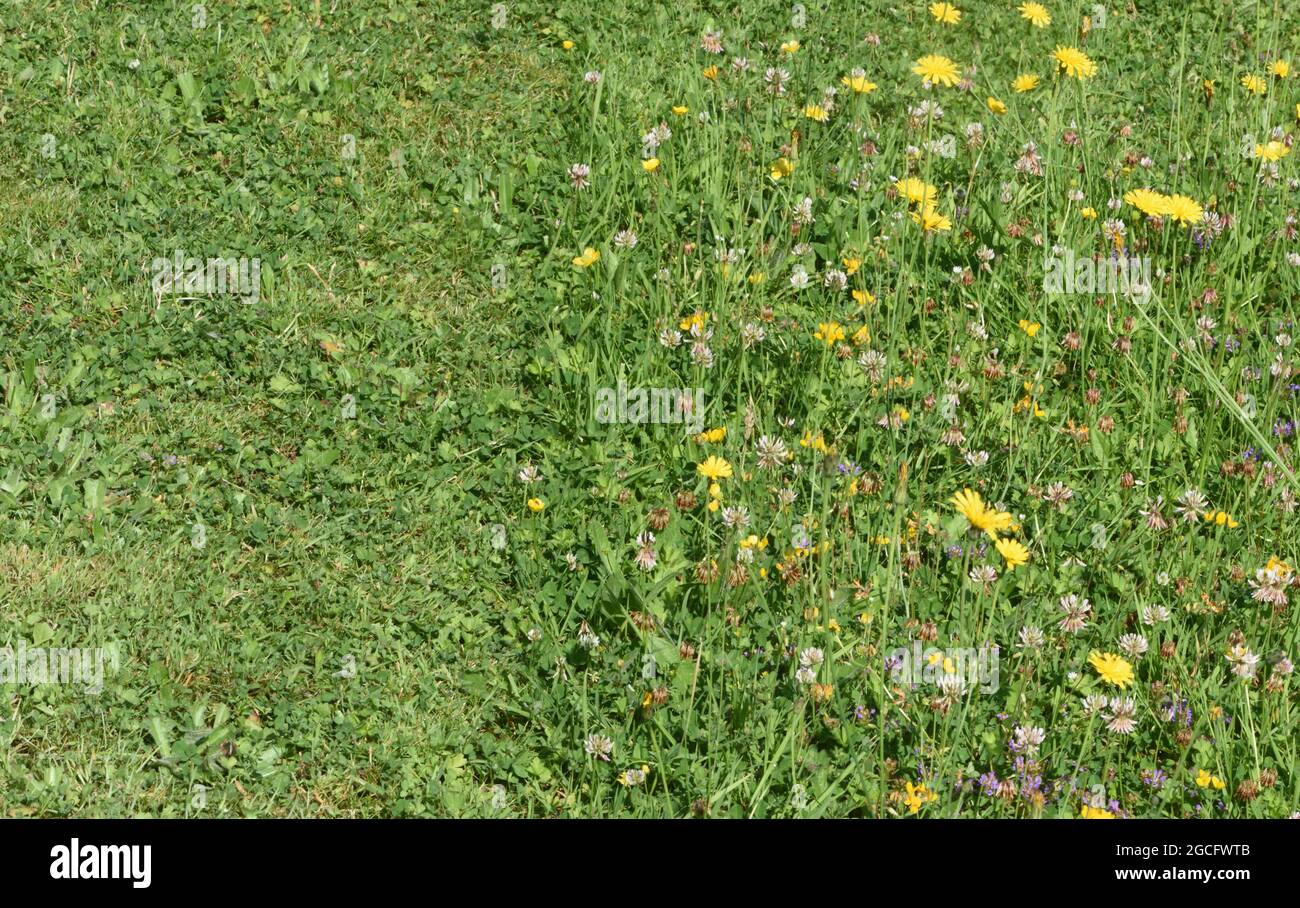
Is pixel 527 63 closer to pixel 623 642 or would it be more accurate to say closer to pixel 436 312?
pixel 436 312

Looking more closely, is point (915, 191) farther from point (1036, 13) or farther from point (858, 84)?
point (1036, 13)

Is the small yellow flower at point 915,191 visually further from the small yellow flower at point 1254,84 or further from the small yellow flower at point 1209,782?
the small yellow flower at point 1209,782

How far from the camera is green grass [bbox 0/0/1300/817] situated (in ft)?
12.7

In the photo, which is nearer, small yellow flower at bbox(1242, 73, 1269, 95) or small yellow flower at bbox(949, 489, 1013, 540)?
small yellow flower at bbox(949, 489, 1013, 540)

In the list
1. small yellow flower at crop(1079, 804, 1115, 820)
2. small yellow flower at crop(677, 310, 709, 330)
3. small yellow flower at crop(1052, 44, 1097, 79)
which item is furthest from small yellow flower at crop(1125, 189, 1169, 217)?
small yellow flower at crop(1079, 804, 1115, 820)

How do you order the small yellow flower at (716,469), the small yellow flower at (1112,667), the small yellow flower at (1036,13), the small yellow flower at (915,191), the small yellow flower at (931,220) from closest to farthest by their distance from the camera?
the small yellow flower at (1112,667) → the small yellow flower at (716,469) → the small yellow flower at (931,220) → the small yellow flower at (915,191) → the small yellow flower at (1036,13)

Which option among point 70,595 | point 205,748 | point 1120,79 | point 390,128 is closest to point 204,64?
point 390,128

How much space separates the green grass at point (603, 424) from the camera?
3.86 metres

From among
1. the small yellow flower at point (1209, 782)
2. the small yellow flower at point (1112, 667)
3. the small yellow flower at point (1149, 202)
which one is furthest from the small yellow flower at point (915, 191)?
the small yellow flower at point (1209, 782)

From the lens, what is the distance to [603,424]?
486 centimetres

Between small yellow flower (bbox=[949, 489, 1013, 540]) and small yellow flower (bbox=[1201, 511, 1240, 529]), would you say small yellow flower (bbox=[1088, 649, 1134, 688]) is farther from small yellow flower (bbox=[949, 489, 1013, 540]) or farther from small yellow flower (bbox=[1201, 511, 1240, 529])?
small yellow flower (bbox=[1201, 511, 1240, 529])

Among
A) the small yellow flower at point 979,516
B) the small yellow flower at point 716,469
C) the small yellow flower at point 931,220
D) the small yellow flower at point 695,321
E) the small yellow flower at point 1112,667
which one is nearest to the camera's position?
the small yellow flower at point 979,516

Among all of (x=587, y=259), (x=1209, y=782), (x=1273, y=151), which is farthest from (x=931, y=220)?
(x=1209, y=782)

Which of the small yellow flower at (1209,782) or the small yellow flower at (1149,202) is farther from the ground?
the small yellow flower at (1149,202)
